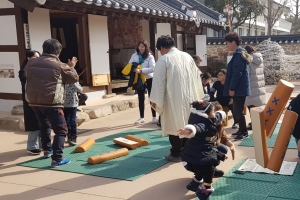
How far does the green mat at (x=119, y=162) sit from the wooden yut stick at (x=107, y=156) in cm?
5

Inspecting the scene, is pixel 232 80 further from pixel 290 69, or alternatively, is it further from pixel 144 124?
pixel 290 69

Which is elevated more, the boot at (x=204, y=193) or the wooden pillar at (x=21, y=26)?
the wooden pillar at (x=21, y=26)

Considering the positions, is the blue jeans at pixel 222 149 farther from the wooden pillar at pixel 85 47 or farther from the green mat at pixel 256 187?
the wooden pillar at pixel 85 47

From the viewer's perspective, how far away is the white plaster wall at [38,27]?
25.0 ft

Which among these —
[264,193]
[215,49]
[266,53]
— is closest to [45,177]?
[264,193]

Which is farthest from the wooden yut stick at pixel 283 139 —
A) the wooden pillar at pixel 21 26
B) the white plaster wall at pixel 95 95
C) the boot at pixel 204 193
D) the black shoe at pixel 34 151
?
the white plaster wall at pixel 95 95

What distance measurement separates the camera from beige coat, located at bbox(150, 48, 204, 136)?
4.43 meters

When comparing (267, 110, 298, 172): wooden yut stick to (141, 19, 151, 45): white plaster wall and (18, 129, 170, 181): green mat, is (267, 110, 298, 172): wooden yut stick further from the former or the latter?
(141, 19, 151, 45): white plaster wall

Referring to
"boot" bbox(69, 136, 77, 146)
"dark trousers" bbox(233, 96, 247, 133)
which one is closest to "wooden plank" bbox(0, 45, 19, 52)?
"boot" bbox(69, 136, 77, 146)

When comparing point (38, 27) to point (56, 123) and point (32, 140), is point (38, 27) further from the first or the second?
point (56, 123)

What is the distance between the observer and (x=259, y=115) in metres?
3.44

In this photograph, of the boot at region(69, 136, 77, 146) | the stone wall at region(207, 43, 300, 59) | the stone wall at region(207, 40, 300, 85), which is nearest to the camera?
the boot at region(69, 136, 77, 146)

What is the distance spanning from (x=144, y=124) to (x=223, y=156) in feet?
11.9

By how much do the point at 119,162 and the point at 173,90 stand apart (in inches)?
47.2
